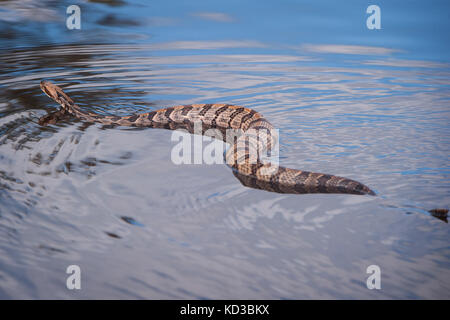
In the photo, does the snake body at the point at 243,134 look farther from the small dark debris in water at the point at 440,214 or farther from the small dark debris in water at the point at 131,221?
the small dark debris in water at the point at 131,221

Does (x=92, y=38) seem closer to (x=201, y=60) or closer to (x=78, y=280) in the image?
(x=201, y=60)

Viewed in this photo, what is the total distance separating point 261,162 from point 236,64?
6.43 metres

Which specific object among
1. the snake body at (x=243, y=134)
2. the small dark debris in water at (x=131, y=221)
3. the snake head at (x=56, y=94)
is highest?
the snake head at (x=56, y=94)

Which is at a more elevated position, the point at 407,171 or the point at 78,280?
the point at 407,171

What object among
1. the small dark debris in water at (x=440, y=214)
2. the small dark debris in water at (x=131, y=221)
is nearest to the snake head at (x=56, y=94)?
the small dark debris in water at (x=131, y=221)

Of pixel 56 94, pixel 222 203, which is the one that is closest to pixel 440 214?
pixel 222 203

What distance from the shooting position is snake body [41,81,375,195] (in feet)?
16.4

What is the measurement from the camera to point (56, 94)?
8.23 meters

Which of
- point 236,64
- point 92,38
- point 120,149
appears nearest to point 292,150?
point 120,149

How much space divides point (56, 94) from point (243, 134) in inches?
149

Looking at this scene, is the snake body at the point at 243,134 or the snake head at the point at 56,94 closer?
the snake body at the point at 243,134

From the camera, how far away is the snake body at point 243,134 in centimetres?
499

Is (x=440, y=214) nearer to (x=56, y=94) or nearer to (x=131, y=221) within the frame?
(x=131, y=221)
